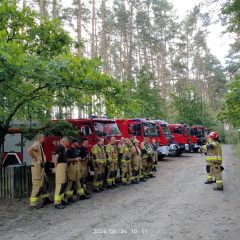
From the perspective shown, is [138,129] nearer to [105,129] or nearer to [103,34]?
[105,129]

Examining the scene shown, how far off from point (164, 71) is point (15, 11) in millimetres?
32727

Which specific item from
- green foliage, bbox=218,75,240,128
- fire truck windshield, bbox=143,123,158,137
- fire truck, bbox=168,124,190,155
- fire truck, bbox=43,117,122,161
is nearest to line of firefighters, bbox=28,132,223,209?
fire truck, bbox=43,117,122,161

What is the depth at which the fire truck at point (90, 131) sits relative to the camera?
483 inches

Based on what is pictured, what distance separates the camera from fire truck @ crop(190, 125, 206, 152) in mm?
24578

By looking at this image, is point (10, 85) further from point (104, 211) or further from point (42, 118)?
point (104, 211)

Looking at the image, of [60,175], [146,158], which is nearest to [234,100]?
[146,158]

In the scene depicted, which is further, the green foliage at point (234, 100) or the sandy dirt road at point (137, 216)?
the green foliage at point (234, 100)

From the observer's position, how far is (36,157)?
823 cm

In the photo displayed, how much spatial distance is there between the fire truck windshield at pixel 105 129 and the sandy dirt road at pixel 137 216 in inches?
112

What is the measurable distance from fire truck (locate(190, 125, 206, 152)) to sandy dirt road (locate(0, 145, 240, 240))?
14.4m

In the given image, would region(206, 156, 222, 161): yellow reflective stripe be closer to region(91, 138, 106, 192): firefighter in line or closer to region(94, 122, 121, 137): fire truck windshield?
region(91, 138, 106, 192): firefighter in line

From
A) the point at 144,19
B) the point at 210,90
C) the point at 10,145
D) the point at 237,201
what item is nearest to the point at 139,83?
the point at 144,19

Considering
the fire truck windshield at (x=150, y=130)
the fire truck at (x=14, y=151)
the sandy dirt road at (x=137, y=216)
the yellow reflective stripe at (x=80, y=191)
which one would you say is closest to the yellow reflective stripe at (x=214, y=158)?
the sandy dirt road at (x=137, y=216)

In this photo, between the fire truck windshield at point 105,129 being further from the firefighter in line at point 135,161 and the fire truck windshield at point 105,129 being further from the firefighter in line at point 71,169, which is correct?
the firefighter in line at point 71,169
